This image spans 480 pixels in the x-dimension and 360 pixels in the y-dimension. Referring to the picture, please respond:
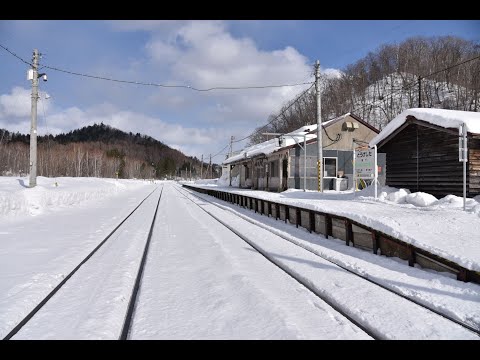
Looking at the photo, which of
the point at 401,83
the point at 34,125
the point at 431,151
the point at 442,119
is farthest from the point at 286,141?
the point at 401,83

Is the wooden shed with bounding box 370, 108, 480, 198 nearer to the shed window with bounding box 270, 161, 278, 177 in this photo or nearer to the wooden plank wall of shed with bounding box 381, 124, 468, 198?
the wooden plank wall of shed with bounding box 381, 124, 468, 198

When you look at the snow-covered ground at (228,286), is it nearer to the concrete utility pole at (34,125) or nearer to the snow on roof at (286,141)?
the concrete utility pole at (34,125)

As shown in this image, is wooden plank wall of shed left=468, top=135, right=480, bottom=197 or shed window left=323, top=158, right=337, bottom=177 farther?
shed window left=323, top=158, right=337, bottom=177

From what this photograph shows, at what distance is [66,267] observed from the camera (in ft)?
21.1

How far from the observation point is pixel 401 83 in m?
67.0

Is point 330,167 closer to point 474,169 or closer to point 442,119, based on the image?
point 442,119

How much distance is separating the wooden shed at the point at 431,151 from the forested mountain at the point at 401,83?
104 ft

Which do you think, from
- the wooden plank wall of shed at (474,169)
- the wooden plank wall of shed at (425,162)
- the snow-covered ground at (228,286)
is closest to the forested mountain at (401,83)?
the wooden plank wall of shed at (425,162)

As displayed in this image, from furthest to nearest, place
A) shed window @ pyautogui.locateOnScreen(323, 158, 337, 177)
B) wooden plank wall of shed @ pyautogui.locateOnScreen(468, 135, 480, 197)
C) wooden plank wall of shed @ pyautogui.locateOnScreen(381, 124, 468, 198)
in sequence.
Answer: shed window @ pyautogui.locateOnScreen(323, 158, 337, 177)
wooden plank wall of shed @ pyautogui.locateOnScreen(381, 124, 468, 198)
wooden plank wall of shed @ pyautogui.locateOnScreen(468, 135, 480, 197)

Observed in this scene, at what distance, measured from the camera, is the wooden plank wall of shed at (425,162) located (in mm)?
14836

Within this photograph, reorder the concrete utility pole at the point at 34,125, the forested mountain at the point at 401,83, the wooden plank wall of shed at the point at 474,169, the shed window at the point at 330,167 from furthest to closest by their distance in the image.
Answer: the forested mountain at the point at 401,83
the shed window at the point at 330,167
the concrete utility pole at the point at 34,125
the wooden plank wall of shed at the point at 474,169

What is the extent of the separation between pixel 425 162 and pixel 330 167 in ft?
46.8

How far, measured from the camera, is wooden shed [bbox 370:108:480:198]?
1427 centimetres

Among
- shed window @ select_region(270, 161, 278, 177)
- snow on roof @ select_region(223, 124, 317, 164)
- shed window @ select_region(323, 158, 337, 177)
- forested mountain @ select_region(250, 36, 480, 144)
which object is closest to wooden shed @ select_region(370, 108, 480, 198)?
snow on roof @ select_region(223, 124, 317, 164)
